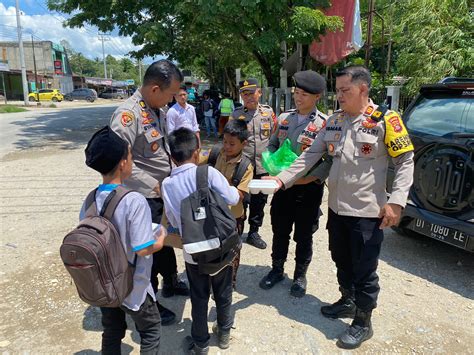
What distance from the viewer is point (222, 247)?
2.14m

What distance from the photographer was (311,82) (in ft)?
9.46

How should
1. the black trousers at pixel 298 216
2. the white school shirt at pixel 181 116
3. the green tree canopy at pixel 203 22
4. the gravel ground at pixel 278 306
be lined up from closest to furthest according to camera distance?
the gravel ground at pixel 278 306 < the black trousers at pixel 298 216 < the white school shirt at pixel 181 116 < the green tree canopy at pixel 203 22

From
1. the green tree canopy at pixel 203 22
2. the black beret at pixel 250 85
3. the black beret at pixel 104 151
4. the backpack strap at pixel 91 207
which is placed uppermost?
the green tree canopy at pixel 203 22

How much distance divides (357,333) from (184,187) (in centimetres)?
155

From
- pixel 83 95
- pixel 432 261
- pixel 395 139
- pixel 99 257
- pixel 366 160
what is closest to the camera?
pixel 99 257

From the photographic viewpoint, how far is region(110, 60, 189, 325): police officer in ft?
8.00

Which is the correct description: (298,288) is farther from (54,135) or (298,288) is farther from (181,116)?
(54,135)

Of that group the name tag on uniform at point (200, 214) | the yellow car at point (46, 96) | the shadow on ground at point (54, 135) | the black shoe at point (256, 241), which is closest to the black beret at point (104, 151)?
the name tag on uniform at point (200, 214)

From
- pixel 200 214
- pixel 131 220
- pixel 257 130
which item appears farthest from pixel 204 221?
pixel 257 130

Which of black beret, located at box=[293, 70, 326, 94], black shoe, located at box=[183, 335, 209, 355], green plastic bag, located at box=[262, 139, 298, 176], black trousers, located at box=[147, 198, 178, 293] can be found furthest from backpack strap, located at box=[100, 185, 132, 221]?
black beret, located at box=[293, 70, 326, 94]

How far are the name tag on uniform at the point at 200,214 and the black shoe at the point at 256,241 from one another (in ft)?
7.00

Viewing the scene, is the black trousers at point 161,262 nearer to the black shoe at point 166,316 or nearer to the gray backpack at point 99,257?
the black shoe at point 166,316

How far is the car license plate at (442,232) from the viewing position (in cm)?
320

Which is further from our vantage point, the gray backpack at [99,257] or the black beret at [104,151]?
the black beret at [104,151]
